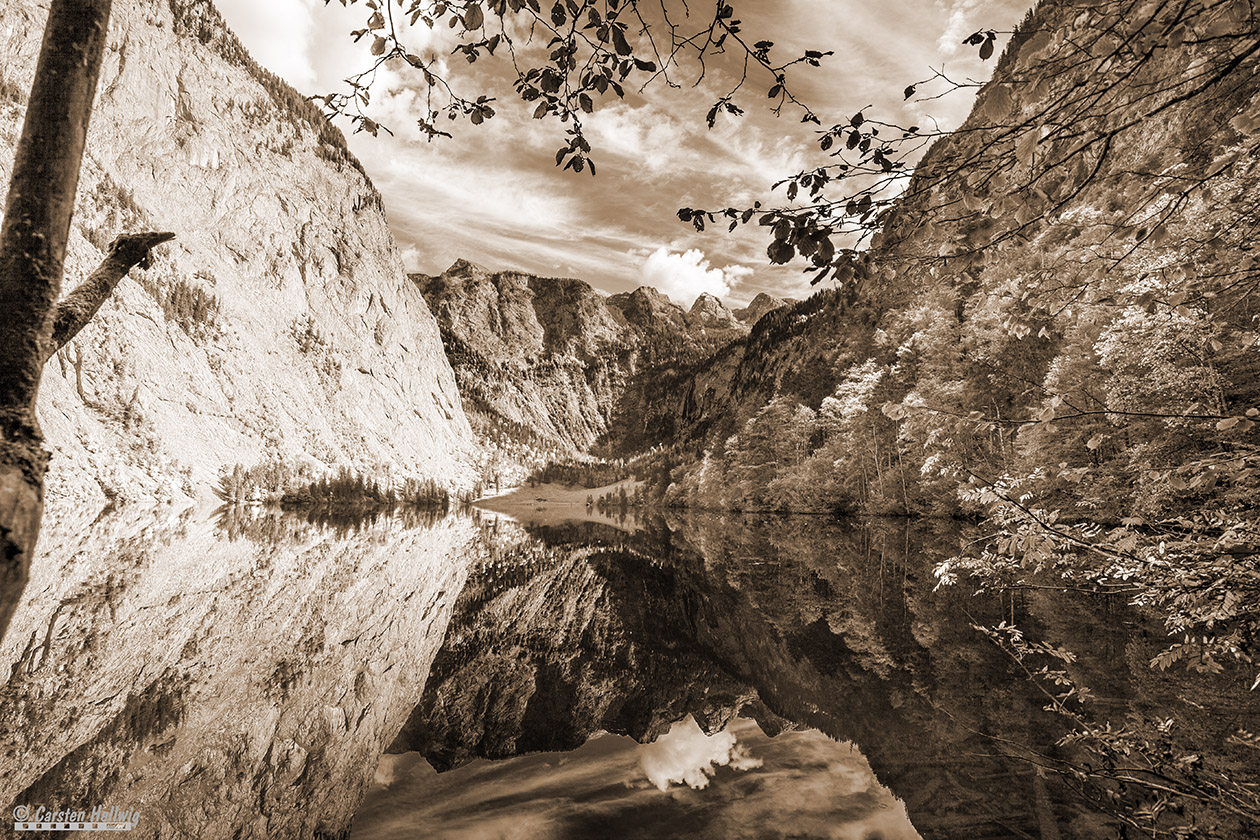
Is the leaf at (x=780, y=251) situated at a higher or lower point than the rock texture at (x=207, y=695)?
higher

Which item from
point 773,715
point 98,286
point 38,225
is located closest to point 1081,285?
point 38,225

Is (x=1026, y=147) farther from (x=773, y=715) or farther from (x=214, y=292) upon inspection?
(x=214, y=292)

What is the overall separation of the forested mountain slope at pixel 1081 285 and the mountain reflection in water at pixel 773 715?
2835mm

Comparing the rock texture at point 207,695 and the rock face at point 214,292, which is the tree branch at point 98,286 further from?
the rock face at point 214,292

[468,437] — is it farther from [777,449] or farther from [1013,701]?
[1013,701]

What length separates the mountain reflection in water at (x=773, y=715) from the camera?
5.77 m

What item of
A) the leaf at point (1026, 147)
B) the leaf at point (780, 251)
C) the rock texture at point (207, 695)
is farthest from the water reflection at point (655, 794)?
the leaf at point (1026, 147)

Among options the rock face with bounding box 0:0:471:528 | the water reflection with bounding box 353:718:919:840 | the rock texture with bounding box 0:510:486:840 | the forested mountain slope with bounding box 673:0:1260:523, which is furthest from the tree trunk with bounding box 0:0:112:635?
the rock face with bounding box 0:0:471:528

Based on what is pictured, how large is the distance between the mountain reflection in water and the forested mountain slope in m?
2.84

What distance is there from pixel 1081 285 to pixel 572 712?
8.54 meters

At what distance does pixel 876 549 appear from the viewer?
2497cm

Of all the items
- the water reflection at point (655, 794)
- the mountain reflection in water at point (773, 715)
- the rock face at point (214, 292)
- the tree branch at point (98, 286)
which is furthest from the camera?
the rock face at point (214, 292)

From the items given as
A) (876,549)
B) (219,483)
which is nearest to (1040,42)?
(876,549)

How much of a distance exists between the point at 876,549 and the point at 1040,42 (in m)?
25.0
